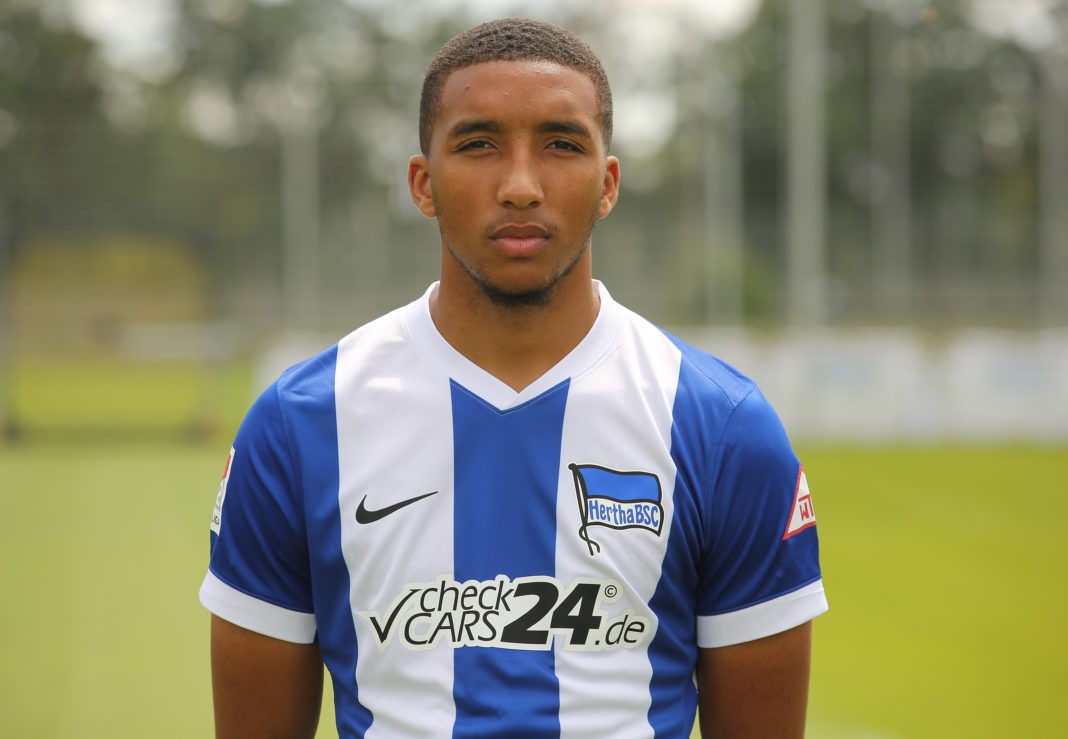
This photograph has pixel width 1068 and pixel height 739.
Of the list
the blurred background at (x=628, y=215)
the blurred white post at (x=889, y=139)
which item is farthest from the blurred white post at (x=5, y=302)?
the blurred white post at (x=889, y=139)

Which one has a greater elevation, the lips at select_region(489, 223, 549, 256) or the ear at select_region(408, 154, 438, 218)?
the ear at select_region(408, 154, 438, 218)

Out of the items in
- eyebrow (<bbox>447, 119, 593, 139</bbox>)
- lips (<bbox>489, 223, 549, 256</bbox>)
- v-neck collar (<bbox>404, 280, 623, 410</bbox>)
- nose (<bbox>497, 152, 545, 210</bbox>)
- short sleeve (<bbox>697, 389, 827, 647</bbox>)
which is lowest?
short sleeve (<bbox>697, 389, 827, 647</bbox>)

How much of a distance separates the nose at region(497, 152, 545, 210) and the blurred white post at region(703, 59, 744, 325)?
54.2 ft

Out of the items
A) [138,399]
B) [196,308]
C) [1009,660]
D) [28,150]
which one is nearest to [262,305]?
→ [196,308]

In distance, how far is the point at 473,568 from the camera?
176 centimetres

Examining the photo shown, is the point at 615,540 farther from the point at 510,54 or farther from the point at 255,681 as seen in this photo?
the point at 510,54

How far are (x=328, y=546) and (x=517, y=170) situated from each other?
62cm

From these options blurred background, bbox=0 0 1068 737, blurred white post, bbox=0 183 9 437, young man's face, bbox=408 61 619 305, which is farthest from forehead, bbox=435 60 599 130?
blurred white post, bbox=0 183 9 437

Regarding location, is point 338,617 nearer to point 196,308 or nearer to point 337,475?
point 337,475

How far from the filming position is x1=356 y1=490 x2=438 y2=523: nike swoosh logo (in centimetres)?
179

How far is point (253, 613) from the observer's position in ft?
6.04

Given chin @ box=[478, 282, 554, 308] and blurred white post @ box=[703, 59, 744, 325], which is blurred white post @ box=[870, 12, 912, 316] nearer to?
blurred white post @ box=[703, 59, 744, 325]

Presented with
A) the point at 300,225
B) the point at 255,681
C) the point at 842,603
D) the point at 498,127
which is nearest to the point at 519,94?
the point at 498,127

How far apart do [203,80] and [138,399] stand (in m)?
6.32
